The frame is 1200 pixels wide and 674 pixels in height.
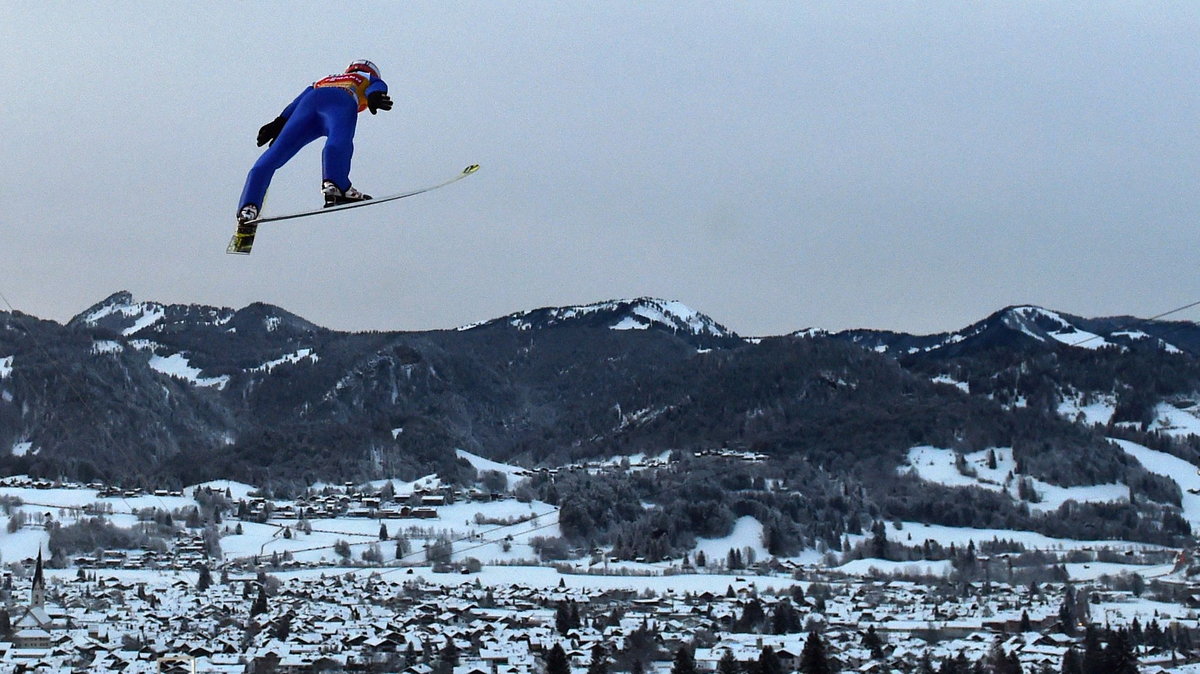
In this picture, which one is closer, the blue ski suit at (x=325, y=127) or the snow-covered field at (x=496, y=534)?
the blue ski suit at (x=325, y=127)

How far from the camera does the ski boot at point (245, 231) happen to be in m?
17.2

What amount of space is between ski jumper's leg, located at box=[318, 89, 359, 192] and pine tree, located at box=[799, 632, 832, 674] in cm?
4168

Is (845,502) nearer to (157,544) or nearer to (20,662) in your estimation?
(157,544)

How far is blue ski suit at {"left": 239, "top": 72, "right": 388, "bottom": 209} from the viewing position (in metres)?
17.3

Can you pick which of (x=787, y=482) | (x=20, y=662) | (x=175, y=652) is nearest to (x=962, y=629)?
(x=175, y=652)

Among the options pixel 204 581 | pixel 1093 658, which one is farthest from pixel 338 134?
pixel 204 581

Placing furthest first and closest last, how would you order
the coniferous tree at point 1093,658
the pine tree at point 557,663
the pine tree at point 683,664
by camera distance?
the coniferous tree at point 1093,658 → the pine tree at point 557,663 → the pine tree at point 683,664

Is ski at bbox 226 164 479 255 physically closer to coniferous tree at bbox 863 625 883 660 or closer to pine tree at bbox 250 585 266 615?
coniferous tree at bbox 863 625 883 660

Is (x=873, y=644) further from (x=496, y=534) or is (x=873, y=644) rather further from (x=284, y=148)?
(x=496, y=534)

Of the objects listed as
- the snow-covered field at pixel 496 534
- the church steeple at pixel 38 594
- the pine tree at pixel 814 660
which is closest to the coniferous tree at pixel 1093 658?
the pine tree at pixel 814 660

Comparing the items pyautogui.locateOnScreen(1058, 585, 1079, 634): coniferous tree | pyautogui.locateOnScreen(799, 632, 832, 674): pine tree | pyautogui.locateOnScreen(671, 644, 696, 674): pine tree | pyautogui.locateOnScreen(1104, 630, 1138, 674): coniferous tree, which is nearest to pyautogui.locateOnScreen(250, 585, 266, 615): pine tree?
pyautogui.locateOnScreen(671, 644, 696, 674): pine tree

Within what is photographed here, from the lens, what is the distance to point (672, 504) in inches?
5581

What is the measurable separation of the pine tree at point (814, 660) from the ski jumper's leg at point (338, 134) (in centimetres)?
4168

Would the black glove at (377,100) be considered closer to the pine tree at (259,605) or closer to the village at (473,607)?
the village at (473,607)
